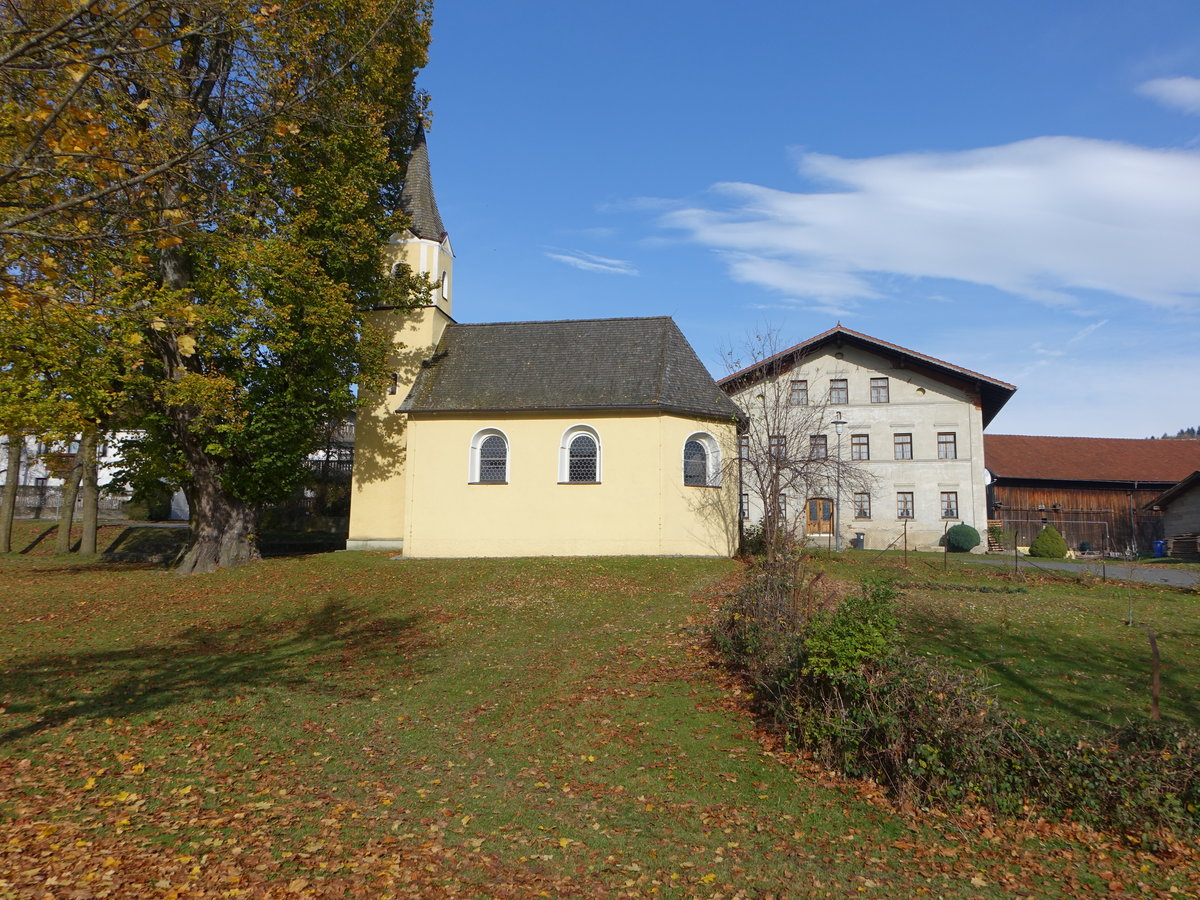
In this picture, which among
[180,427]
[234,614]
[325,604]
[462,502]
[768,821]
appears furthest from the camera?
[462,502]

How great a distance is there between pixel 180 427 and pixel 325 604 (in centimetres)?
708

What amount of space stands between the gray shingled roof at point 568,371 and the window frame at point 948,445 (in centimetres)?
1517

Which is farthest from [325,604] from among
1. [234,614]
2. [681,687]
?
[681,687]

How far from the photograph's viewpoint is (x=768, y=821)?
7109 mm

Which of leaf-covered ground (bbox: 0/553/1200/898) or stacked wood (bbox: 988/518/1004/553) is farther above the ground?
stacked wood (bbox: 988/518/1004/553)

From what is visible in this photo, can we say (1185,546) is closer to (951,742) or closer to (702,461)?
(702,461)

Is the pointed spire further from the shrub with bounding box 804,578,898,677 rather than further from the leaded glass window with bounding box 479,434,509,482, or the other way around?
the shrub with bounding box 804,578,898,677

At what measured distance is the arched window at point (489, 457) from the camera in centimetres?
2506

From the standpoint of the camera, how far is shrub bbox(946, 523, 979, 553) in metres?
33.8

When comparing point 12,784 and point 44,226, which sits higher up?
point 44,226

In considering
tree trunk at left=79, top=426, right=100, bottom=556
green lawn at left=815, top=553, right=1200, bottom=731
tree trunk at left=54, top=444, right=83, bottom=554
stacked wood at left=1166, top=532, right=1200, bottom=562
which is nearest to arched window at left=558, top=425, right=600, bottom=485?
green lawn at left=815, top=553, right=1200, bottom=731

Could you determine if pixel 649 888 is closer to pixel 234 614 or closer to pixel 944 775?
pixel 944 775

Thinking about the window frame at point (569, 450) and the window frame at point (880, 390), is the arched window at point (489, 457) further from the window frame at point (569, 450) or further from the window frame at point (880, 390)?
the window frame at point (880, 390)

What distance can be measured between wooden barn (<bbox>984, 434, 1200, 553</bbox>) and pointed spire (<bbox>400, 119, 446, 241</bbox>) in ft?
96.0
